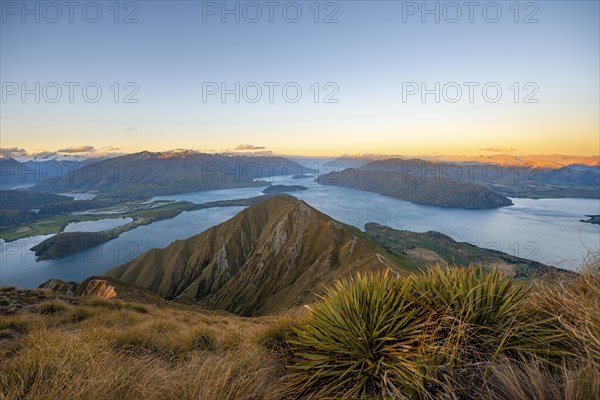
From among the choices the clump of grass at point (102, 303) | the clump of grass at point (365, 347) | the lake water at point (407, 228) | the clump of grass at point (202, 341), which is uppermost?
the clump of grass at point (365, 347)

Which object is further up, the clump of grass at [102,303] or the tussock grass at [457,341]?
the tussock grass at [457,341]

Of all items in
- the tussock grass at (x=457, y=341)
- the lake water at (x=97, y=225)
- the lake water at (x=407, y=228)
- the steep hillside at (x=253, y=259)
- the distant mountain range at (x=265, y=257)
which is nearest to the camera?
the tussock grass at (x=457, y=341)

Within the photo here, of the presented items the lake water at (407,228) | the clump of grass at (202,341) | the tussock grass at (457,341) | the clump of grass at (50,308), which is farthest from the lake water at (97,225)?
the tussock grass at (457,341)

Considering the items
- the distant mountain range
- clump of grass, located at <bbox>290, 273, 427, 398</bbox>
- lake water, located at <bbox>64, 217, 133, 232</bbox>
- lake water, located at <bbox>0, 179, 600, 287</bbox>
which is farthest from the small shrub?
lake water, located at <bbox>64, 217, 133, 232</bbox>

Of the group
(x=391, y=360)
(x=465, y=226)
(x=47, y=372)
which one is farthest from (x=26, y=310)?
(x=465, y=226)

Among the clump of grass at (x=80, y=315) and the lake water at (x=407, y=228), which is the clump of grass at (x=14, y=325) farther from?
the lake water at (x=407, y=228)

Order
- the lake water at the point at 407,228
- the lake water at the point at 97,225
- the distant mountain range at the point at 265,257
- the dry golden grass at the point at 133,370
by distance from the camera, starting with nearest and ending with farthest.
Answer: the dry golden grass at the point at 133,370, the distant mountain range at the point at 265,257, the lake water at the point at 407,228, the lake water at the point at 97,225

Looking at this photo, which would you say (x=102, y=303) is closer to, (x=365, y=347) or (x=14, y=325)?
(x=14, y=325)
